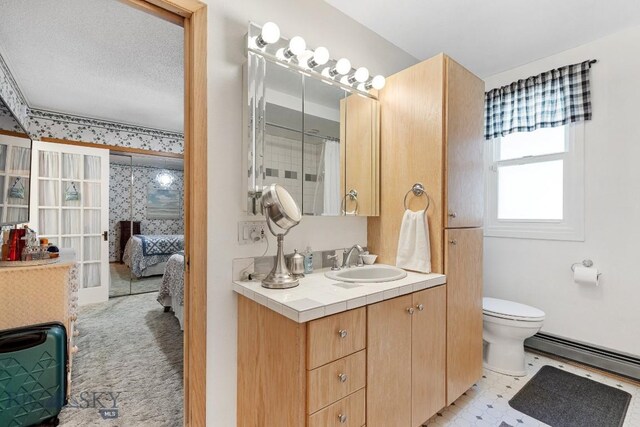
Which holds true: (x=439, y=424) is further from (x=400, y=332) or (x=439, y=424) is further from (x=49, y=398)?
(x=49, y=398)

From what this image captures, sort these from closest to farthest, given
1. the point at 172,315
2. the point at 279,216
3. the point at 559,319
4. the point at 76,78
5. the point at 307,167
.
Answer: the point at 279,216 → the point at 307,167 → the point at 559,319 → the point at 76,78 → the point at 172,315

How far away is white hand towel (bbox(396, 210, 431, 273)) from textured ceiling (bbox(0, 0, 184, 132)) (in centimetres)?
211

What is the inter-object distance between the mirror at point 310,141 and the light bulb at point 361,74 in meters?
0.10

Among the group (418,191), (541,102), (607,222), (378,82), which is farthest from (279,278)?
(541,102)

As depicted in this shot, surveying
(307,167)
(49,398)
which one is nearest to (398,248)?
(307,167)

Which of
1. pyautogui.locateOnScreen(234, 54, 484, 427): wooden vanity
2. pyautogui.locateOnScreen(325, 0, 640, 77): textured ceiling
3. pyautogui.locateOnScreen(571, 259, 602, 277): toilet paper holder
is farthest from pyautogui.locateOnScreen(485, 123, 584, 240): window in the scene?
pyautogui.locateOnScreen(234, 54, 484, 427): wooden vanity

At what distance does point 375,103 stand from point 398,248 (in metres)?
0.96

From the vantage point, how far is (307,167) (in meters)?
1.72

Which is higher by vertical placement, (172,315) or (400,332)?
(400,332)

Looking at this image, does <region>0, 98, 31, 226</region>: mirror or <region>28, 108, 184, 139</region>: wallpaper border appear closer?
<region>0, 98, 31, 226</region>: mirror

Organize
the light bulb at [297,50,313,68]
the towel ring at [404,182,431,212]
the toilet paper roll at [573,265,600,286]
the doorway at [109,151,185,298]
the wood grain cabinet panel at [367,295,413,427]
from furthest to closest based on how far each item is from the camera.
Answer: the doorway at [109,151,185,298] < the toilet paper roll at [573,265,600,286] < the towel ring at [404,182,431,212] < the light bulb at [297,50,313,68] < the wood grain cabinet panel at [367,295,413,427]

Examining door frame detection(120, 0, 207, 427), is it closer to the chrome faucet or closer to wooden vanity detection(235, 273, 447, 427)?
wooden vanity detection(235, 273, 447, 427)

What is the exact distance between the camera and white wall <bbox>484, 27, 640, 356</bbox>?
204cm

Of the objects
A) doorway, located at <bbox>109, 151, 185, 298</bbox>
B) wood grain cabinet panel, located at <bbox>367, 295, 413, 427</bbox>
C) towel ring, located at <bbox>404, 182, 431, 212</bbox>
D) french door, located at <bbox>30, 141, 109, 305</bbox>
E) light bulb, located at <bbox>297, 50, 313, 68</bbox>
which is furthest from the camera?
doorway, located at <bbox>109, 151, 185, 298</bbox>
